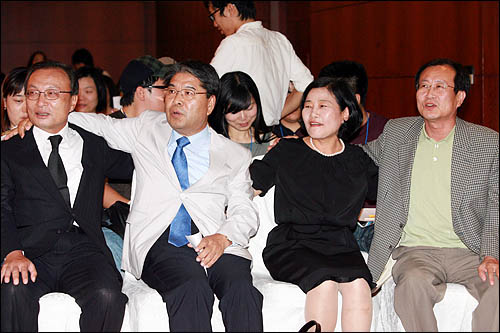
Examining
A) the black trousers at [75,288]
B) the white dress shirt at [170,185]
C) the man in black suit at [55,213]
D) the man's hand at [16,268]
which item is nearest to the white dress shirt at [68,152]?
the man in black suit at [55,213]

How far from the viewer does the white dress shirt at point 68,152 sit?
2994mm

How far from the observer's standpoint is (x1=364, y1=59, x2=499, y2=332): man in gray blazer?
117 inches

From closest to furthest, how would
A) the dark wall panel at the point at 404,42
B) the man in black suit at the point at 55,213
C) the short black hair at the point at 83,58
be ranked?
the man in black suit at the point at 55,213 < the dark wall panel at the point at 404,42 < the short black hair at the point at 83,58

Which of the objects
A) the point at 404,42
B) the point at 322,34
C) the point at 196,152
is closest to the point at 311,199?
the point at 196,152

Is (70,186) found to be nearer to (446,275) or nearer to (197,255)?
(197,255)

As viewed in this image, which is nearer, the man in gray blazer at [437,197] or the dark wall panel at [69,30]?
the man in gray blazer at [437,197]

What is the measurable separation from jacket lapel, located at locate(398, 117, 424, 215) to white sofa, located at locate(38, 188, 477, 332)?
44 centimetres

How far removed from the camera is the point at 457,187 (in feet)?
10.0

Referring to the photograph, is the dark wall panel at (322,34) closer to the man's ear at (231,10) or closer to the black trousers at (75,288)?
the man's ear at (231,10)

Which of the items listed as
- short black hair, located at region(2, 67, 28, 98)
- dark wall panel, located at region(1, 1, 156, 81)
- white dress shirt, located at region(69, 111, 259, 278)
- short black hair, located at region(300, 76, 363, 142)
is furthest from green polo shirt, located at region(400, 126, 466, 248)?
dark wall panel, located at region(1, 1, 156, 81)

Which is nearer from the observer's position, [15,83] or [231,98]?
[15,83]

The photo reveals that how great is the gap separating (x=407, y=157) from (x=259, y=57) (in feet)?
4.77

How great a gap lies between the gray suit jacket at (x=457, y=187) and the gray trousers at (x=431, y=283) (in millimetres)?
86

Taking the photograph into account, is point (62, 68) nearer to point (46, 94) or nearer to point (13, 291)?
point (46, 94)
